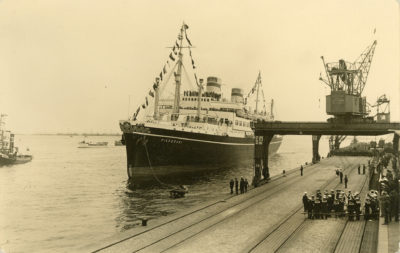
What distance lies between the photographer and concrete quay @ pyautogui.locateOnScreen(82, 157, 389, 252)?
45.1ft

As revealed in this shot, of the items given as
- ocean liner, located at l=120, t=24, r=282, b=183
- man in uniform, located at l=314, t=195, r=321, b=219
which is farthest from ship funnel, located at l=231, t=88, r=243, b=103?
man in uniform, located at l=314, t=195, r=321, b=219

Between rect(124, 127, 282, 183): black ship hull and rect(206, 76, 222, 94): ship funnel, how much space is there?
50.1 ft

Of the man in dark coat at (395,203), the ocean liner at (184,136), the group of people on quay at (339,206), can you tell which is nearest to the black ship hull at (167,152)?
the ocean liner at (184,136)

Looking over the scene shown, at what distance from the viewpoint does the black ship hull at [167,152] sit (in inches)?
1580

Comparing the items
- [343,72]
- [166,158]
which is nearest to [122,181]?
[166,158]

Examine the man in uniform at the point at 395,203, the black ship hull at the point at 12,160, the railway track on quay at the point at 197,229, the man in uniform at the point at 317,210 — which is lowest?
the black ship hull at the point at 12,160

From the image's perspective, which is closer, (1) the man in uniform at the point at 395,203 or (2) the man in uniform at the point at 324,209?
(1) the man in uniform at the point at 395,203

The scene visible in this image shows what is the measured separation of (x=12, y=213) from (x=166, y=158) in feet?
63.0

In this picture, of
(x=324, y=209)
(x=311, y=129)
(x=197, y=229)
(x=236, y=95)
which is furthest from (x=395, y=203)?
(x=236, y=95)

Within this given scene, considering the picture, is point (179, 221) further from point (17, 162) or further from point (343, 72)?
point (17, 162)

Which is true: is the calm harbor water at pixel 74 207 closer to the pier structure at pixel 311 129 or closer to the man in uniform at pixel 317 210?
the pier structure at pixel 311 129

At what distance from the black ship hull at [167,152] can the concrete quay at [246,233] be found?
1856cm

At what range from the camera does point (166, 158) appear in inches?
1686

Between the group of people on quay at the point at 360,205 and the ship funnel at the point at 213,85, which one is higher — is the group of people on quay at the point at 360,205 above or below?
below
